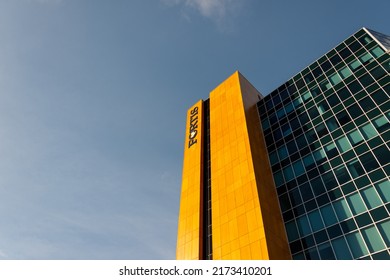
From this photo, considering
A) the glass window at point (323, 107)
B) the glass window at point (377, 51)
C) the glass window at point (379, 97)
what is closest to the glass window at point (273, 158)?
the glass window at point (323, 107)

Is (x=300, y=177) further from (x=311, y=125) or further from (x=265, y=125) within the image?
(x=265, y=125)

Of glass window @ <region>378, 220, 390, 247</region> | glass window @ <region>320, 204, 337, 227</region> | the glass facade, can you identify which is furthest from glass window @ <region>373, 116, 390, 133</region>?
glass window @ <region>378, 220, 390, 247</region>

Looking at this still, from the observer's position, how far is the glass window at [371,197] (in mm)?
23594

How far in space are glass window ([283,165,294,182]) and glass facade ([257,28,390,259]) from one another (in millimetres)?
23

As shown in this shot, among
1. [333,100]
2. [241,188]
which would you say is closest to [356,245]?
[241,188]

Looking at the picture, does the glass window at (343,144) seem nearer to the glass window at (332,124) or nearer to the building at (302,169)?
the building at (302,169)

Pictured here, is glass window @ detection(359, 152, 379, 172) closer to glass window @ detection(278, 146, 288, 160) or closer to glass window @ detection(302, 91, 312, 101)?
glass window @ detection(278, 146, 288, 160)

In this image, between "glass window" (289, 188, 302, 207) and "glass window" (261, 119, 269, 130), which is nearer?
"glass window" (289, 188, 302, 207)

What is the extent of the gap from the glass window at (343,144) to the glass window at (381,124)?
2900 mm

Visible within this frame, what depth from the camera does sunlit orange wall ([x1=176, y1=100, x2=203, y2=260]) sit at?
31719mm

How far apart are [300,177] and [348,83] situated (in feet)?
40.2

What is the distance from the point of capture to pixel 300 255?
1018 inches
